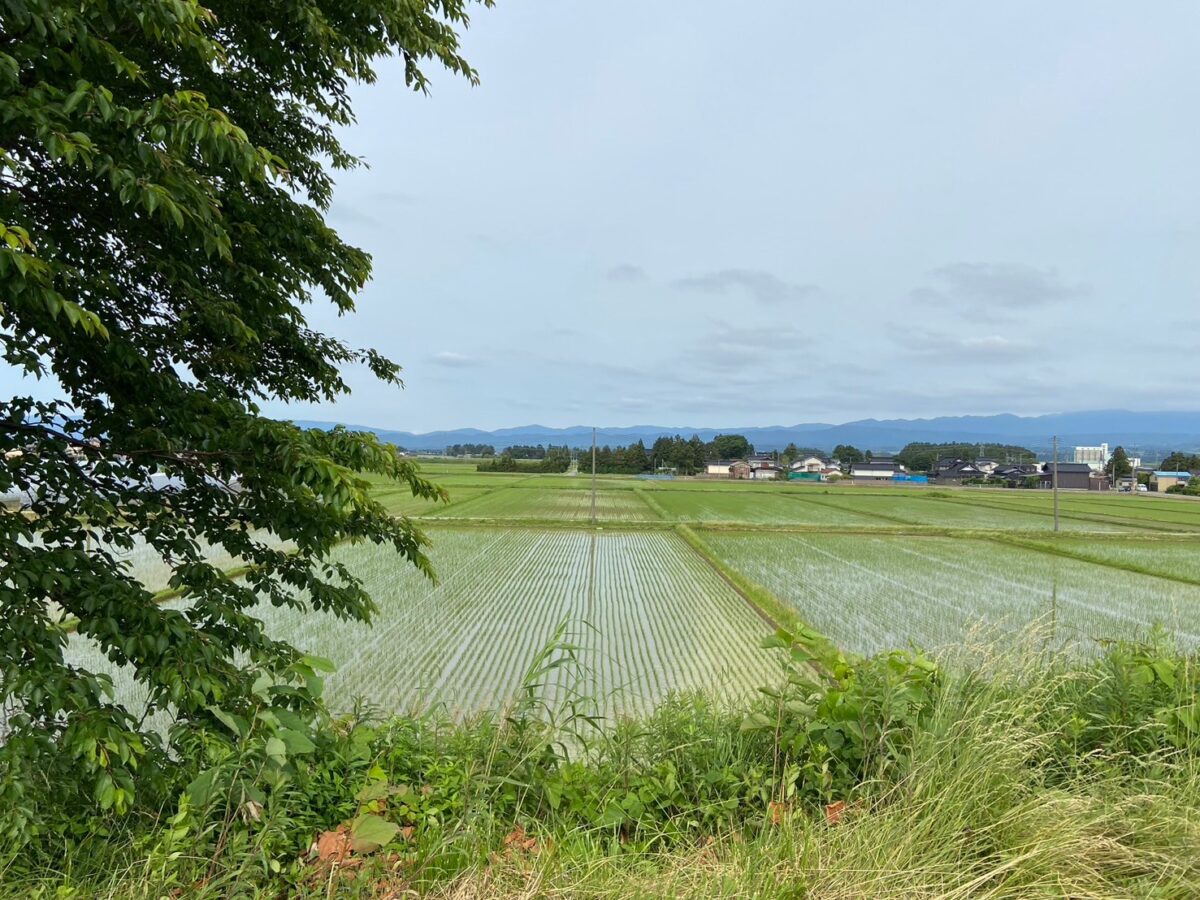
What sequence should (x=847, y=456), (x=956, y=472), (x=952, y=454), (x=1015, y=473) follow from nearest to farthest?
(x=1015, y=473) → (x=956, y=472) → (x=952, y=454) → (x=847, y=456)

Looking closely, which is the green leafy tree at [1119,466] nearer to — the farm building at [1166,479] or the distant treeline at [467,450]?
the farm building at [1166,479]

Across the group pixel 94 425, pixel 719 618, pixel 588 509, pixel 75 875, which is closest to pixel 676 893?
pixel 75 875

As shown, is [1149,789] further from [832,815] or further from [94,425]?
[94,425]

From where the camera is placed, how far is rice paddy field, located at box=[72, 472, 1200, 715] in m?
7.84

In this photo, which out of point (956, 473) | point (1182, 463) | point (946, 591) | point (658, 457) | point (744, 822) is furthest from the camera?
point (956, 473)

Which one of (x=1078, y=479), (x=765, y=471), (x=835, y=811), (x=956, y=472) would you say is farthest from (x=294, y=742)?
(x=956, y=472)

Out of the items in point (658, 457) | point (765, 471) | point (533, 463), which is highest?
point (658, 457)

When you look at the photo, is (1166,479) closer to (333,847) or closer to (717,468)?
(717,468)

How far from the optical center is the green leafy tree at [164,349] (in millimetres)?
2162

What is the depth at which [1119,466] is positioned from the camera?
7138cm

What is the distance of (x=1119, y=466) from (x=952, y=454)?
65.5 ft

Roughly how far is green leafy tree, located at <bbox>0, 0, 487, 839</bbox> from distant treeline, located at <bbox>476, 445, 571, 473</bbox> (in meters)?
62.1

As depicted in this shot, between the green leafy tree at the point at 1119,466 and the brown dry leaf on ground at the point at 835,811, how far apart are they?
8598cm

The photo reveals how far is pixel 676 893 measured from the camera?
6.49 ft
